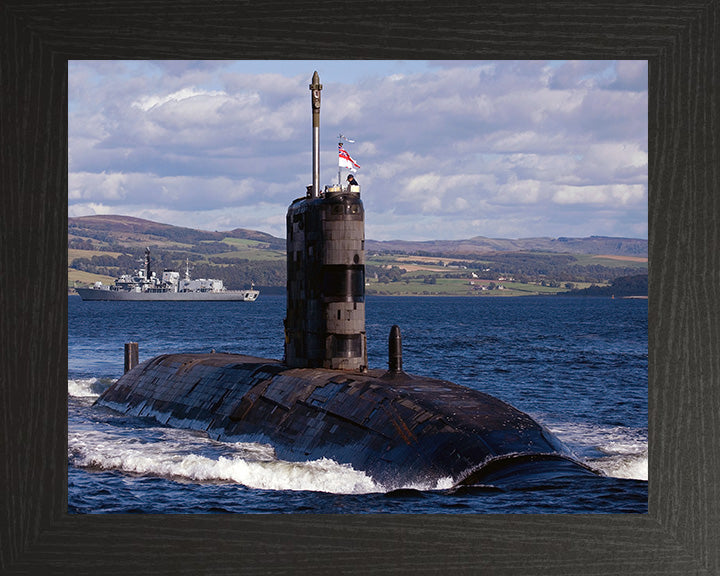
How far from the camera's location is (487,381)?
62.0 meters

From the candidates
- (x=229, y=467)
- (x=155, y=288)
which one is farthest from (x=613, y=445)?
(x=155, y=288)

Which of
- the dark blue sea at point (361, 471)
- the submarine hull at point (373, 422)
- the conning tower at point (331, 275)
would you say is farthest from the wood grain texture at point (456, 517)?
the conning tower at point (331, 275)

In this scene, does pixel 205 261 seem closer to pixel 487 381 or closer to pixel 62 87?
pixel 487 381

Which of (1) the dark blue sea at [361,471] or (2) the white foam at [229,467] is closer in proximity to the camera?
(1) the dark blue sea at [361,471]

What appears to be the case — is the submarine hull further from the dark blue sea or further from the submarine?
the dark blue sea

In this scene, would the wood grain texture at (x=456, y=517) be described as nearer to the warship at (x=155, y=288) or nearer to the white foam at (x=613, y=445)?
the white foam at (x=613, y=445)

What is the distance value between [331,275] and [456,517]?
45.3 ft

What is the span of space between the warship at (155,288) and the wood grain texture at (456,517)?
160m

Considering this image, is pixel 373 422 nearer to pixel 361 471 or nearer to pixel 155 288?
pixel 361 471

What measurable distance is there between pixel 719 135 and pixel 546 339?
318ft

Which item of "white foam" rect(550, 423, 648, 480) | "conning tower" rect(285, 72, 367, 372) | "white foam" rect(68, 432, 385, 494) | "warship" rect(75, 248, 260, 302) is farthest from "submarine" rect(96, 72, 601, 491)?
"warship" rect(75, 248, 260, 302)

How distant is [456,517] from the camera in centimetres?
1084

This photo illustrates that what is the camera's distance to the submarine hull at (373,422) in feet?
59.5

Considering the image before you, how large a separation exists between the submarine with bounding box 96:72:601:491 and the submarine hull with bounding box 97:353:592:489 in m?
0.03
